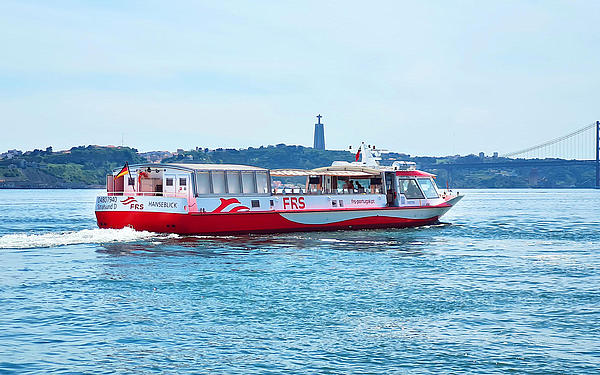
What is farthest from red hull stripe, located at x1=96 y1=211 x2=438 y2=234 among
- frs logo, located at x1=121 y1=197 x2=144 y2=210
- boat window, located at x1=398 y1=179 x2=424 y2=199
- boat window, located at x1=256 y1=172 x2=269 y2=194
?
boat window, located at x1=398 y1=179 x2=424 y2=199

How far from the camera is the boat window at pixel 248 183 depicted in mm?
42156

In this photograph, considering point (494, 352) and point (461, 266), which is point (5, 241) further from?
point (494, 352)

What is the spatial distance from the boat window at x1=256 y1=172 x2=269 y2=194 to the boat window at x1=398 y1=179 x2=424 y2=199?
11541mm

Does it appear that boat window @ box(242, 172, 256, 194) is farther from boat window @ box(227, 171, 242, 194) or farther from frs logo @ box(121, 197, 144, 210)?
frs logo @ box(121, 197, 144, 210)

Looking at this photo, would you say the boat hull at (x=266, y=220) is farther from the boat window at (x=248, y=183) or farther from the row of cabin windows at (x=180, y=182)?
the row of cabin windows at (x=180, y=182)

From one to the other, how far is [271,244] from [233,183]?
18.2 feet

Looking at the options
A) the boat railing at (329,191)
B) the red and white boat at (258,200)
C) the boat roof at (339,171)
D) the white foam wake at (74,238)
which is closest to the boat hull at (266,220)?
the red and white boat at (258,200)

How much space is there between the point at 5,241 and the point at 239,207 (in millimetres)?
13061

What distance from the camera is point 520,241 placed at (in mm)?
41781

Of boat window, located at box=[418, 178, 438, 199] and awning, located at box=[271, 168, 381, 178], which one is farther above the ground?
awning, located at box=[271, 168, 381, 178]

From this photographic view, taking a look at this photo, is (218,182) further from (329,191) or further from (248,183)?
(329,191)

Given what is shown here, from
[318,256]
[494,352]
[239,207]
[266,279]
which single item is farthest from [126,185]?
[494,352]

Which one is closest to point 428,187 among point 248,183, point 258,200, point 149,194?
point 258,200

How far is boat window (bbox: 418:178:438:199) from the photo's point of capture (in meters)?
51.4
